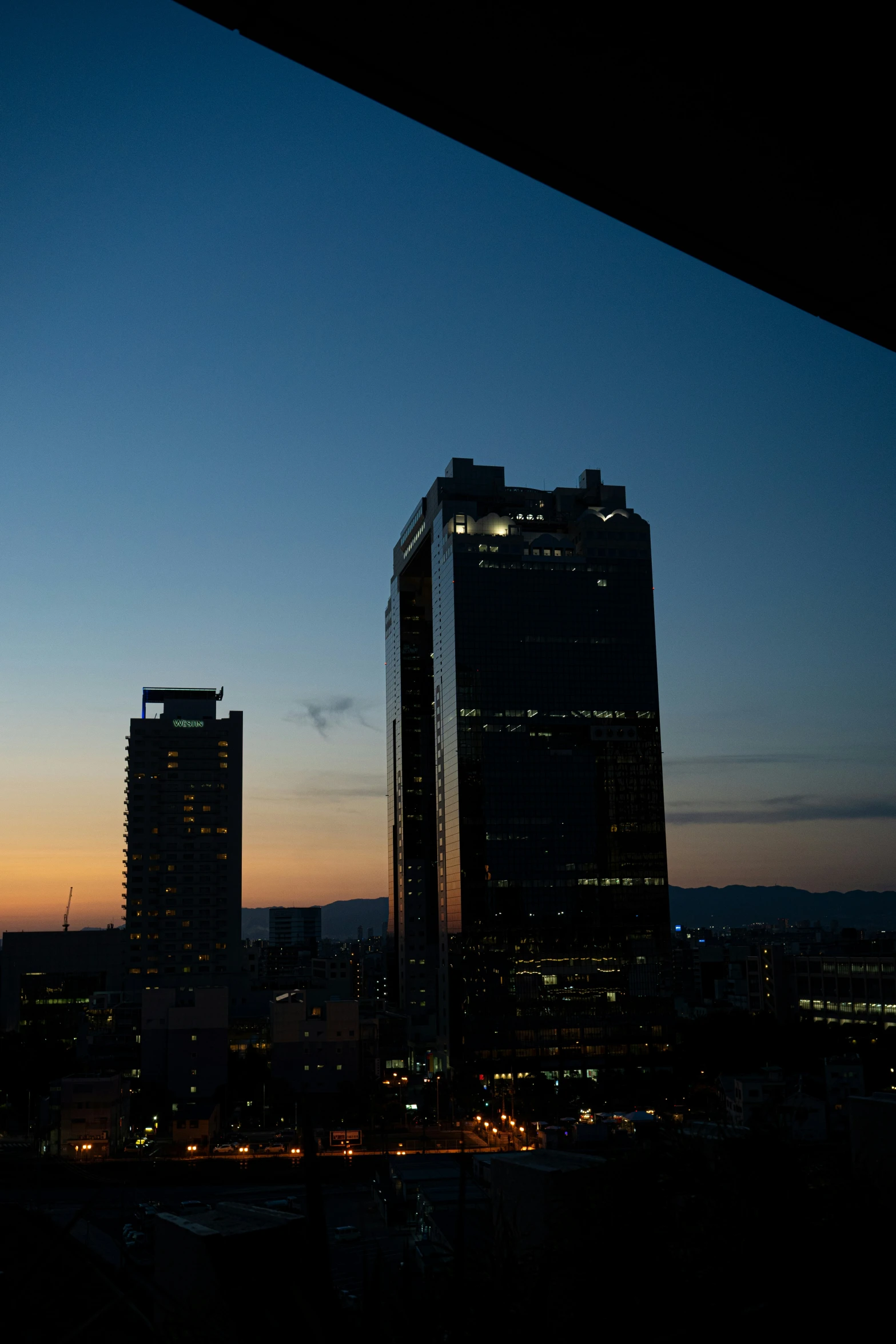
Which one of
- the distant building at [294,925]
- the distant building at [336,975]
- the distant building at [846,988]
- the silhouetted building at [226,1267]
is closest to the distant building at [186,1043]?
the distant building at [336,975]

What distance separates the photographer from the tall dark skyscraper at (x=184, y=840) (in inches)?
2425

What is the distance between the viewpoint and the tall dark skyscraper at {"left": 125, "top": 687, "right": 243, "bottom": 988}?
61594 mm

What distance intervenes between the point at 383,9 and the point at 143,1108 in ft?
115

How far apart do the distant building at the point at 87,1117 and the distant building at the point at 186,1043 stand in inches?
239

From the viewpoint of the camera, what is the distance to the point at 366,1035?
38719 mm

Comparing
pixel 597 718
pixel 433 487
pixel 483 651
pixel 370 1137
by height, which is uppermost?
pixel 433 487

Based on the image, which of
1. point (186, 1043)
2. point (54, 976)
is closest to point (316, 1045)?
point (186, 1043)

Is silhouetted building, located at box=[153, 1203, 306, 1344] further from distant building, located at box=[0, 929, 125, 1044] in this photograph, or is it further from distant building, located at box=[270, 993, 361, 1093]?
distant building, located at box=[0, 929, 125, 1044]

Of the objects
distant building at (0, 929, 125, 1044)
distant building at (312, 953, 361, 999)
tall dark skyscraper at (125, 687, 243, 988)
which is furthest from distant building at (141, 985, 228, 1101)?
tall dark skyscraper at (125, 687, 243, 988)

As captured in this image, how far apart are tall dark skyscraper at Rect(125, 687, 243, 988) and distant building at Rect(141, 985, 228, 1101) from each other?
77.8 feet

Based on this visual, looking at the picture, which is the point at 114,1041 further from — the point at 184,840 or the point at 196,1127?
the point at 184,840

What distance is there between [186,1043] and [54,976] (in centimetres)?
2410

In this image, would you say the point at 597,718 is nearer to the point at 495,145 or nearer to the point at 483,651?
the point at 483,651

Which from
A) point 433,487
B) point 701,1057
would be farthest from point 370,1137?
point 433,487
